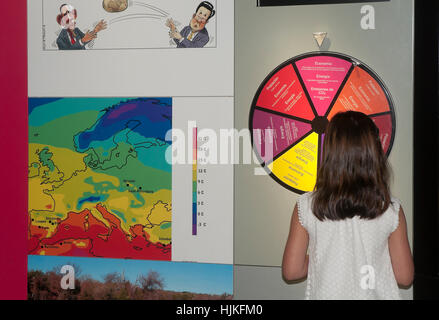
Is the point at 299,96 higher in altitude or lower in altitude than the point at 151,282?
higher

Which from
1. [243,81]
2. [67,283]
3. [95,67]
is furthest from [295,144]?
[67,283]

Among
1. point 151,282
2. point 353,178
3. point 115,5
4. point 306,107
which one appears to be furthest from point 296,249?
point 115,5

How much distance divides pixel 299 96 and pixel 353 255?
0.84m

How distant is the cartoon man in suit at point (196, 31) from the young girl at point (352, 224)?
3.04 ft

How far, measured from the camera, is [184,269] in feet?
6.70

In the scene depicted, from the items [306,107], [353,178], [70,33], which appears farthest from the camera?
[70,33]

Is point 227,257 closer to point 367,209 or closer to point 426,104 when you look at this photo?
point 367,209

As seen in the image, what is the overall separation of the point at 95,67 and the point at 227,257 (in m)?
1.07

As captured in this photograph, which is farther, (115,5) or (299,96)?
(115,5)

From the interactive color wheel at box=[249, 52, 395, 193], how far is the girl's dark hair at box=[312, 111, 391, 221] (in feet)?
2.08

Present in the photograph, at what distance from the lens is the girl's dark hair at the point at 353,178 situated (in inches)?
48.9

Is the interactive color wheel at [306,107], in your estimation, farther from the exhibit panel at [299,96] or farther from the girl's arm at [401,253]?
the girl's arm at [401,253]

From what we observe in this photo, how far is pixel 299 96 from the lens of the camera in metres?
1.92

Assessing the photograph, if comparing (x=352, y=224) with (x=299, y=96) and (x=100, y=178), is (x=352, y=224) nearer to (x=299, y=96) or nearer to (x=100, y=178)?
(x=299, y=96)
